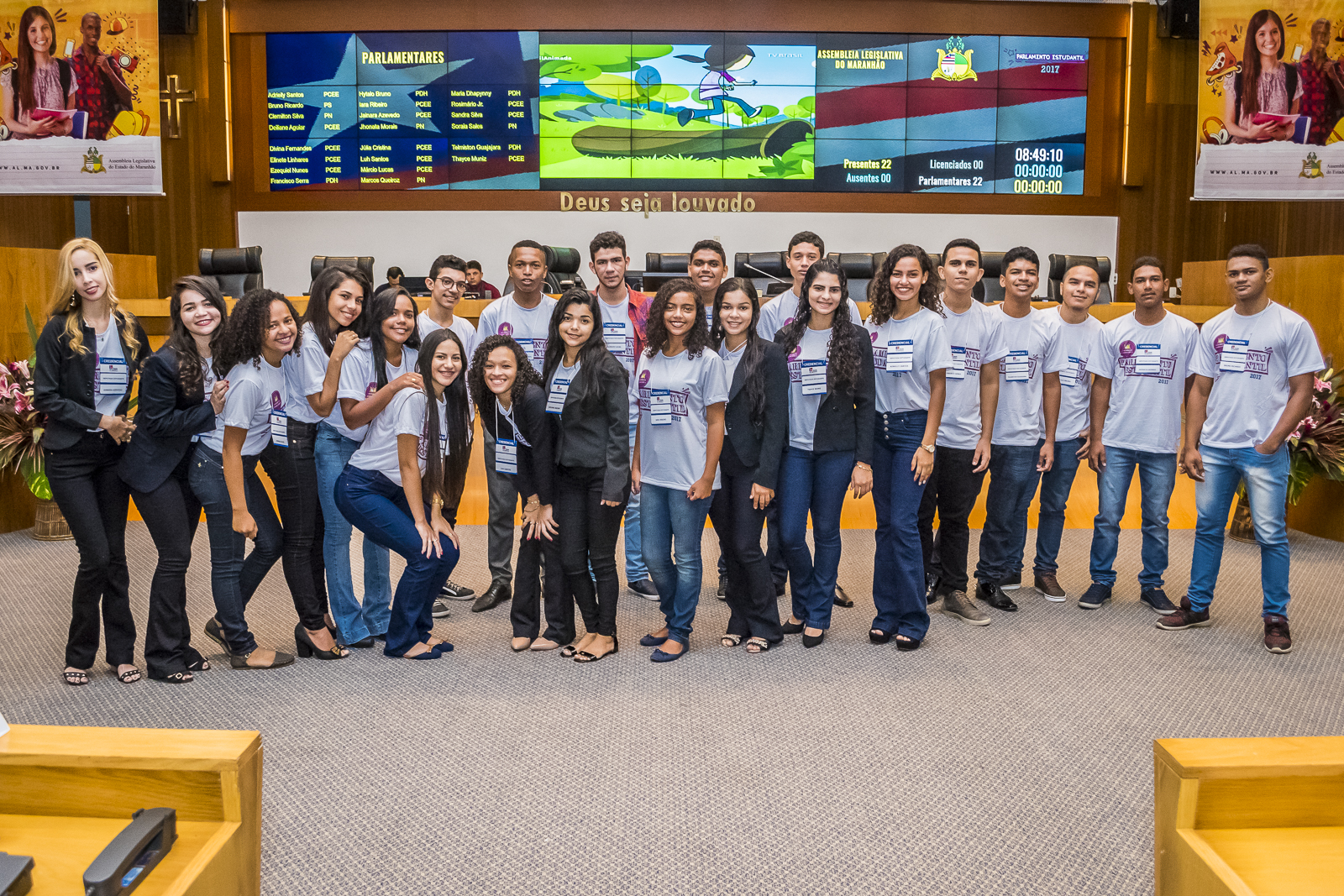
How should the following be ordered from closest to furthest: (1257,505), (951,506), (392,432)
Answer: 1. (392,432)
2. (1257,505)
3. (951,506)


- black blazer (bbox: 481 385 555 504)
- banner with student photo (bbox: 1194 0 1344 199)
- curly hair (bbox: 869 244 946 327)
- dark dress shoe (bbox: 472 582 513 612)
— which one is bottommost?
dark dress shoe (bbox: 472 582 513 612)

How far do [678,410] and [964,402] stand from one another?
130cm

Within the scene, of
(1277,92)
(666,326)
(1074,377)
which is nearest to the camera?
(666,326)

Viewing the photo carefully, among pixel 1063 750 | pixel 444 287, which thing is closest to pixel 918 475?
pixel 1063 750

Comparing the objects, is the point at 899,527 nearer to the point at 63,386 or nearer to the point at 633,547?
the point at 633,547

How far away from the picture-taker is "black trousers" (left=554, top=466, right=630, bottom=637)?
333 cm

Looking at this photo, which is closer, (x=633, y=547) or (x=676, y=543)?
(x=676, y=543)

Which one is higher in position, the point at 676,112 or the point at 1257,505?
the point at 676,112

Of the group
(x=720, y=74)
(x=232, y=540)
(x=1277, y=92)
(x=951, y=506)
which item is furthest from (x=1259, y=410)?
(x=720, y=74)

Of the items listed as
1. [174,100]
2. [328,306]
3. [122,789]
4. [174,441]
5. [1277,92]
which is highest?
[174,100]

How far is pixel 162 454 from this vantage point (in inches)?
120

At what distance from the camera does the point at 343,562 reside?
3.45 m

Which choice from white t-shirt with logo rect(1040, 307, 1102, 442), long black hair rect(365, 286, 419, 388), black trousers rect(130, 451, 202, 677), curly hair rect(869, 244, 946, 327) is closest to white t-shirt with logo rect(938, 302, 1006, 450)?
curly hair rect(869, 244, 946, 327)

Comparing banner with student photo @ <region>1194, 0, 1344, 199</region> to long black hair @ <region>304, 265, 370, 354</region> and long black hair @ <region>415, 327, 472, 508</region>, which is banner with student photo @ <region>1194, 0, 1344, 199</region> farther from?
long black hair @ <region>304, 265, 370, 354</region>
